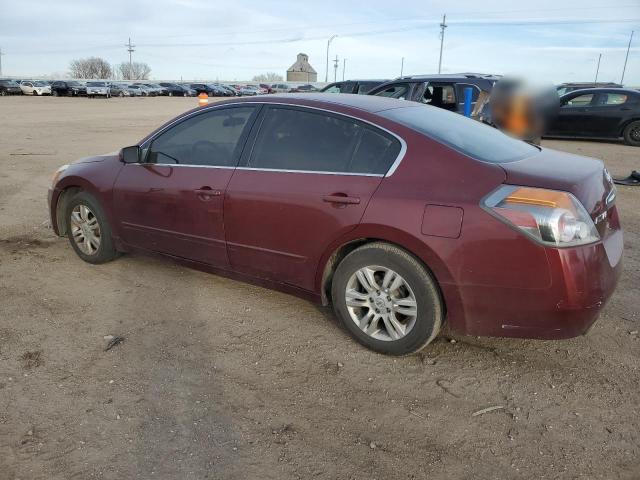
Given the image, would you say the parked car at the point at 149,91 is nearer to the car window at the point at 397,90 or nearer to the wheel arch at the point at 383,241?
the car window at the point at 397,90

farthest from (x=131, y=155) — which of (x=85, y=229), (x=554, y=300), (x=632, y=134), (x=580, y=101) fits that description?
(x=632, y=134)

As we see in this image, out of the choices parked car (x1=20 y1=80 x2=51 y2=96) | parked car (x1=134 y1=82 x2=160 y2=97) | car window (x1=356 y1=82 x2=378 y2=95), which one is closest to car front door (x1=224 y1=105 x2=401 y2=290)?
car window (x1=356 y1=82 x2=378 y2=95)

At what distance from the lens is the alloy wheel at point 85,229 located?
Answer: 4.88 m

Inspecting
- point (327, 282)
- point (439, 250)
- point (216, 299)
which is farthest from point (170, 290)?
point (439, 250)

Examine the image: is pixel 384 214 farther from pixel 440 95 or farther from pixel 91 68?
pixel 91 68

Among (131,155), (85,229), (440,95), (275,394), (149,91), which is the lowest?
(275,394)

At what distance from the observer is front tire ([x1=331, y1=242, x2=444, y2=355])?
3.14 metres

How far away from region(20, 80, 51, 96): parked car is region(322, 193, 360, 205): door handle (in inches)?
2258

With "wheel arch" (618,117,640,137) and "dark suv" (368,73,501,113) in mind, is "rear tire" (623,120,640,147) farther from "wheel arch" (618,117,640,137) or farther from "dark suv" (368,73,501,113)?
"dark suv" (368,73,501,113)

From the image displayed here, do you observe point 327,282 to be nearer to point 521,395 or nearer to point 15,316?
point 521,395

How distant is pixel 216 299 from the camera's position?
428 centimetres

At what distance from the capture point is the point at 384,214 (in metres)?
3.14

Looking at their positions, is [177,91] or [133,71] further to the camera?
[133,71]

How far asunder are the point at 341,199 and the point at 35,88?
189ft
